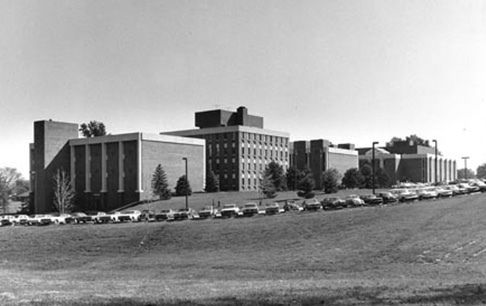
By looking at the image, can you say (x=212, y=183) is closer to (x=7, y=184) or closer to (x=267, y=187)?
(x=267, y=187)

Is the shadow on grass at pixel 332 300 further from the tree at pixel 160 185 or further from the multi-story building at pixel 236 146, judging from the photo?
the multi-story building at pixel 236 146

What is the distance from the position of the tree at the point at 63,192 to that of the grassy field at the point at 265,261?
45.6 meters

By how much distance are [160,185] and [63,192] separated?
17.7 meters

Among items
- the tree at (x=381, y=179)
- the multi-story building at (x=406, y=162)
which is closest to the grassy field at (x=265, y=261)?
the tree at (x=381, y=179)

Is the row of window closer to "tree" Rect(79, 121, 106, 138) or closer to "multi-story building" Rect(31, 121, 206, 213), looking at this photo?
"multi-story building" Rect(31, 121, 206, 213)

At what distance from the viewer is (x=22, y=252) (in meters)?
41.5

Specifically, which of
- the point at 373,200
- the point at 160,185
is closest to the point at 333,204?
the point at 373,200

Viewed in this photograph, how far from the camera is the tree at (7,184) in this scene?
12148cm

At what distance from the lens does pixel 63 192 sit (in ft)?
317

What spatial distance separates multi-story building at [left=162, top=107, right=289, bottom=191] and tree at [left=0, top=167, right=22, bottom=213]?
39.0m

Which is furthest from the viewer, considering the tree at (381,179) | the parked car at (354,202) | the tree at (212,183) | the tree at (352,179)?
the tree at (381,179)

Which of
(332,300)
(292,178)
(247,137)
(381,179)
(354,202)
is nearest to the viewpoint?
(332,300)

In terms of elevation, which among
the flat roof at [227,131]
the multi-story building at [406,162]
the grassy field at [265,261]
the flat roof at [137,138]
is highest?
the flat roof at [227,131]

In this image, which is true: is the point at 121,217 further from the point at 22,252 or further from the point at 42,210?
the point at 42,210
